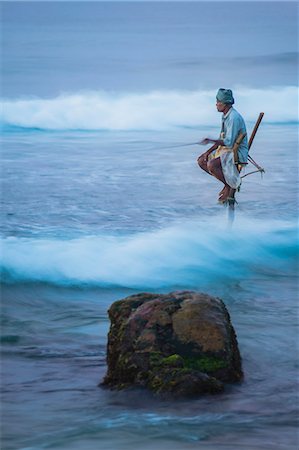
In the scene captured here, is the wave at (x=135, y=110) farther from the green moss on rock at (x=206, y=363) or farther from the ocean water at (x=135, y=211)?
the green moss on rock at (x=206, y=363)

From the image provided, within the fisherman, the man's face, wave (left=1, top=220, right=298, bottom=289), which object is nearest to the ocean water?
wave (left=1, top=220, right=298, bottom=289)

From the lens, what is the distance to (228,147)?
7035 mm

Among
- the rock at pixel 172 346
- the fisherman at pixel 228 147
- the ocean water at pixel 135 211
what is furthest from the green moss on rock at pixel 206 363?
the fisherman at pixel 228 147

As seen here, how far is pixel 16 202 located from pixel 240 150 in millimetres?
2810

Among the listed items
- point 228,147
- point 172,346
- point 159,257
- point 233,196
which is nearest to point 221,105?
point 228,147

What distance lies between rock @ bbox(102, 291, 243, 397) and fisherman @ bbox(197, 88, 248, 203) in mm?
2300

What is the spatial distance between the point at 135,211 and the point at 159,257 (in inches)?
58.3

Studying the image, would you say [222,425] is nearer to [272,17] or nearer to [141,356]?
[141,356]

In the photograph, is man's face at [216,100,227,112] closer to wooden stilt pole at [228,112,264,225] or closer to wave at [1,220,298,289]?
wooden stilt pole at [228,112,264,225]

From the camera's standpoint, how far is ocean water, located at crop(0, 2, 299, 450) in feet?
14.6

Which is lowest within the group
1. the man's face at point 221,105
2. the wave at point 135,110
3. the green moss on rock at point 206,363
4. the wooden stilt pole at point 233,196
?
the green moss on rock at point 206,363

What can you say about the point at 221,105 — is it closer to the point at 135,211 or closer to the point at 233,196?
the point at 233,196

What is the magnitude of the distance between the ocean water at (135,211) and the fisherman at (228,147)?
0.73 meters

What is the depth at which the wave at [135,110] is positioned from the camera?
44.5ft
